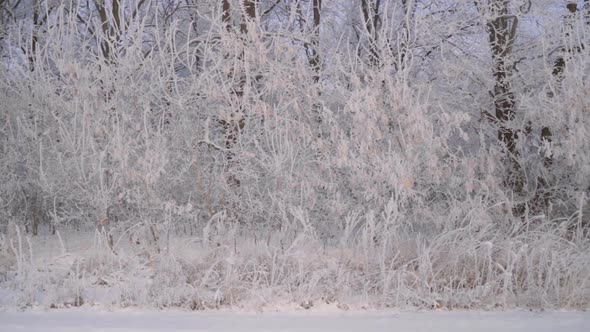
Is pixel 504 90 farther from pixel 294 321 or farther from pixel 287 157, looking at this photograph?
pixel 294 321

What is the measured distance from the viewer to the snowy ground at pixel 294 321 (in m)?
4.73

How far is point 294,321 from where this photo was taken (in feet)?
16.2

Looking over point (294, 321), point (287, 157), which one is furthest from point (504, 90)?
point (294, 321)

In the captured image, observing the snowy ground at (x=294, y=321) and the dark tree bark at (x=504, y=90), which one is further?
the dark tree bark at (x=504, y=90)

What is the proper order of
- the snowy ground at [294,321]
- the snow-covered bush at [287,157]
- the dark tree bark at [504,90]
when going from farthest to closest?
the dark tree bark at [504,90] < the snow-covered bush at [287,157] < the snowy ground at [294,321]

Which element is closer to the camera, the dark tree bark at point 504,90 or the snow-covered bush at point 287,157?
the snow-covered bush at point 287,157

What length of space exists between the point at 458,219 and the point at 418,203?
596 mm

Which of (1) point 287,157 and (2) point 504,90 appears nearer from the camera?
(1) point 287,157

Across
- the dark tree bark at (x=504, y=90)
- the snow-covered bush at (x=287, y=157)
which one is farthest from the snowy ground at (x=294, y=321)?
the dark tree bark at (x=504, y=90)

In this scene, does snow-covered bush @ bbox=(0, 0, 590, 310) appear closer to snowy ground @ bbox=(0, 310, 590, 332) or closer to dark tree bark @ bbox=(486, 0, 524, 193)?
dark tree bark @ bbox=(486, 0, 524, 193)

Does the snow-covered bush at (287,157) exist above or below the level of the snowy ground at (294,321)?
above

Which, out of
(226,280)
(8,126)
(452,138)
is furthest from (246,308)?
(8,126)

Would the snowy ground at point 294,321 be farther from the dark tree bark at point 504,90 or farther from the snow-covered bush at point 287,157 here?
the dark tree bark at point 504,90

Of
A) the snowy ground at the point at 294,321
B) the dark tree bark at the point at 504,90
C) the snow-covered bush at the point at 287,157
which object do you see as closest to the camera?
the snowy ground at the point at 294,321
